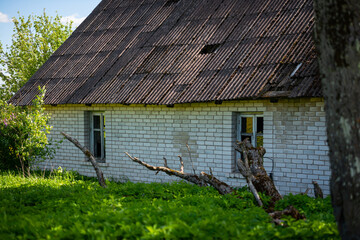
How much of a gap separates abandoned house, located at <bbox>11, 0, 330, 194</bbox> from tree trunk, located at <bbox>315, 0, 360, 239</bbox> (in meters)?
3.92

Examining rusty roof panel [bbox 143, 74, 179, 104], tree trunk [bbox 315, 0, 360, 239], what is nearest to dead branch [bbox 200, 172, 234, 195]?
rusty roof panel [bbox 143, 74, 179, 104]

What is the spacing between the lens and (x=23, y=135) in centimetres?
1246

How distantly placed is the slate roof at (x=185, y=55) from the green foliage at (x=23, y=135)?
62 centimetres

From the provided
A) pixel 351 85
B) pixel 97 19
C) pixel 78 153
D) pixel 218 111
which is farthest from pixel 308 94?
pixel 97 19

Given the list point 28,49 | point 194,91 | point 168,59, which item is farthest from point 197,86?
point 28,49

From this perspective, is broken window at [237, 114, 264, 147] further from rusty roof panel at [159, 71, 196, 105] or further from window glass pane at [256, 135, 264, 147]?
rusty roof panel at [159, 71, 196, 105]

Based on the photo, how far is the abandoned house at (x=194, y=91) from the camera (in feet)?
29.9

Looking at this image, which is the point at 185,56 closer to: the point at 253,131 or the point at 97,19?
the point at 253,131

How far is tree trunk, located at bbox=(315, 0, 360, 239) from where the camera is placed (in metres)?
4.31

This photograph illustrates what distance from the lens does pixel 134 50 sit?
12766mm

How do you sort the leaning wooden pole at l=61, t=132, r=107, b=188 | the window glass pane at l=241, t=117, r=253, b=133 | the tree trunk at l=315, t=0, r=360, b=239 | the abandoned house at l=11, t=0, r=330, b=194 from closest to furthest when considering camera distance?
1. the tree trunk at l=315, t=0, r=360, b=239
2. the leaning wooden pole at l=61, t=132, r=107, b=188
3. the abandoned house at l=11, t=0, r=330, b=194
4. the window glass pane at l=241, t=117, r=253, b=133

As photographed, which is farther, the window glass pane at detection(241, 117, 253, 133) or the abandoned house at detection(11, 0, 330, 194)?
the window glass pane at detection(241, 117, 253, 133)

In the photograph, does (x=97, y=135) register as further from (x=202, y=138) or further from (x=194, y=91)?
(x=194, y=91)

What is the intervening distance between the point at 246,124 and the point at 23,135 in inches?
247
